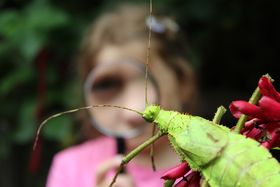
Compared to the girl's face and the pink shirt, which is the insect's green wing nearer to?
the girl's face

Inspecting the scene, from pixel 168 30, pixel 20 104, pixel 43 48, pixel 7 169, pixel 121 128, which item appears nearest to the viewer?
→ pixel 121 128

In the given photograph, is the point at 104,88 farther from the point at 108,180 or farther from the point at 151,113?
the point at 151,113

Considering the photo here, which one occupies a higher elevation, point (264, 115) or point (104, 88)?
point (264, 115)

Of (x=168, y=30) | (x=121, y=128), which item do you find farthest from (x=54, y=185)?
(x=168, y=30)

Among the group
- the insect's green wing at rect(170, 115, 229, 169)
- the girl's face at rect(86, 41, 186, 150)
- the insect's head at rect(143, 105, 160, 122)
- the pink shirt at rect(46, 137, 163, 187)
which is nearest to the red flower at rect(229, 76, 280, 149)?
the insect's green wing at rect(170, 115, 229, 169)

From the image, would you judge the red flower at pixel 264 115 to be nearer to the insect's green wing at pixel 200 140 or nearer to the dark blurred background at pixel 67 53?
the insect's green wing at pixel 200 140

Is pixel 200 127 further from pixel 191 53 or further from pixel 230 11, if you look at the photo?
pixel 230 11

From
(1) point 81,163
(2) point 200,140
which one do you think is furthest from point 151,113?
(1) point 81,163
